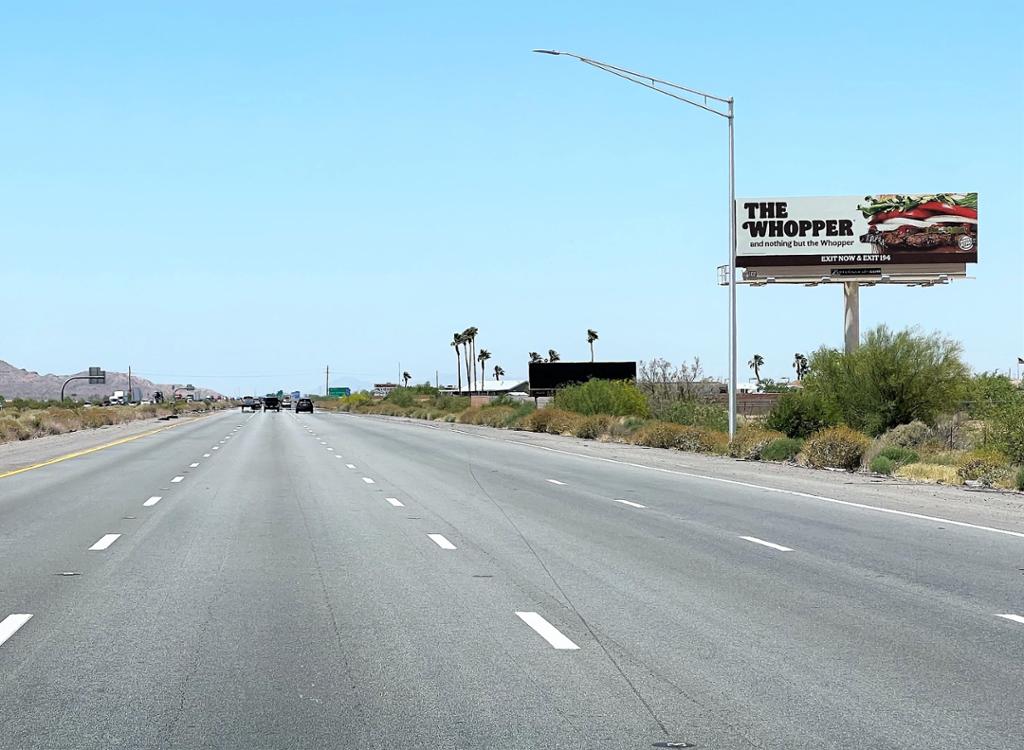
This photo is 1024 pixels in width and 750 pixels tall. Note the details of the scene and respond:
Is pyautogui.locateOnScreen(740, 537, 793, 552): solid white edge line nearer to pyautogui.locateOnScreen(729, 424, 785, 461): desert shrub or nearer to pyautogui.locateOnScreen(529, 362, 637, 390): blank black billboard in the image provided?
pyautogui.locateOnScreen(729, 424, 785, 461): desert shrub

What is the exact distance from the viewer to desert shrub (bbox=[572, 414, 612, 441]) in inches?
2174

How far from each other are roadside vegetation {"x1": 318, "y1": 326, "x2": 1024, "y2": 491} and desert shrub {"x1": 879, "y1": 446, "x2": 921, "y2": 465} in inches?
1.3

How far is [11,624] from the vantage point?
9.50m

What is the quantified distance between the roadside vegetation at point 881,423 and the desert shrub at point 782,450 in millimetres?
28

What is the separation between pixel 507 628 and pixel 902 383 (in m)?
34.7

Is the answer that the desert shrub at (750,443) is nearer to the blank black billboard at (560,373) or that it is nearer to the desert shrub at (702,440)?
the desert shrub at (702,440)

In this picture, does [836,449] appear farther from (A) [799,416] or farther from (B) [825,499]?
(A) [799,416]

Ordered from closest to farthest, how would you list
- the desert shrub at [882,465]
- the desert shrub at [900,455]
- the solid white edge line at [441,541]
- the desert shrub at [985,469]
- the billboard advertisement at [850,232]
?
the solid white edge line at [441,541], the desert shrub at [985,469], the desert shrub at [882,465], the desert shrub at [900,455], the billboard advertisement at [850,232]

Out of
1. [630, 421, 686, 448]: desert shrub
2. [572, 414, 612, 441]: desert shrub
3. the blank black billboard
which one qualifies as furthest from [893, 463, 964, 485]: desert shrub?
the blank black billboard

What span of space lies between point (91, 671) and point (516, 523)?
33.0 ft

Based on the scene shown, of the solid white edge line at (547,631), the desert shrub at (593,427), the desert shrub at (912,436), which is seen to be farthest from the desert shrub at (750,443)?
the solid white edge line at (547,631)

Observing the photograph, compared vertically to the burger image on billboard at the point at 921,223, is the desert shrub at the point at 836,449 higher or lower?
lower

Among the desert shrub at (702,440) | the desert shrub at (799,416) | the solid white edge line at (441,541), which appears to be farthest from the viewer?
the desert shrub at (799,416)

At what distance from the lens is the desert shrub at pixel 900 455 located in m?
30.2
